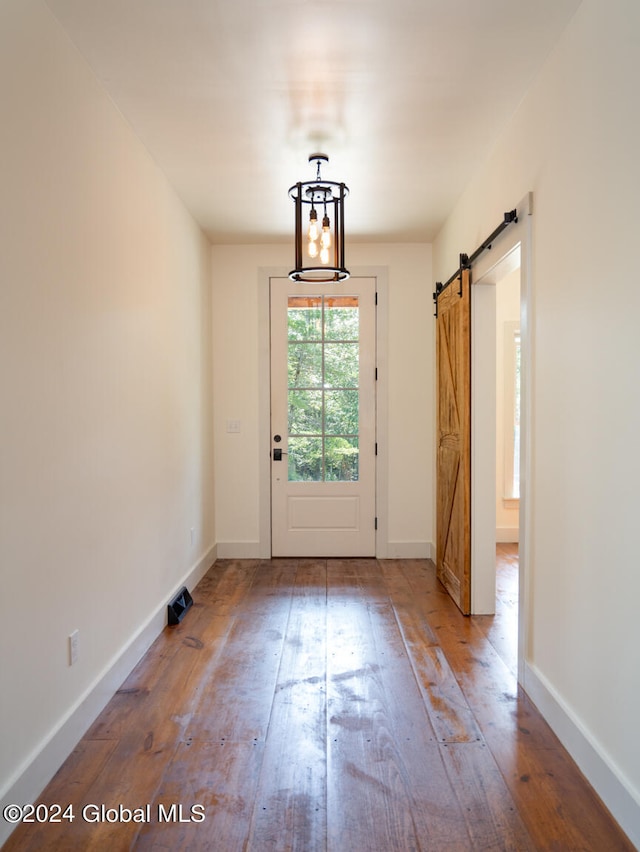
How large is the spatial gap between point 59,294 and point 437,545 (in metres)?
3.33

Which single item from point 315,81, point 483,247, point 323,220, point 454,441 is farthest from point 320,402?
point 315,81

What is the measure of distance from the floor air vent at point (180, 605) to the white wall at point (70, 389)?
8cm

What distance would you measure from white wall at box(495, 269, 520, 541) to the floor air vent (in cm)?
311

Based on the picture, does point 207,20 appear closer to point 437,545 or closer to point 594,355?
point 594,355

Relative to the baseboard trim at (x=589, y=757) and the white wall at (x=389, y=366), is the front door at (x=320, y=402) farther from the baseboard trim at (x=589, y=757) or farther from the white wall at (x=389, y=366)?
the baseboard trim at (x=589, y=757)

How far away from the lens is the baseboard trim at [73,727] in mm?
1823

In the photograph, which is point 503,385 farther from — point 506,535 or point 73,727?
point 73,727

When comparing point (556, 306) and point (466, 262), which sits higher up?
point (466, 262)

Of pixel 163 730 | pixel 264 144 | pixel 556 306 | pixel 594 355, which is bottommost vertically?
pixel 163 730

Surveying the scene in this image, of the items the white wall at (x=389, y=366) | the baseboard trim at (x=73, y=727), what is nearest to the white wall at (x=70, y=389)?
the baseboard trim at (x=73, y=727)

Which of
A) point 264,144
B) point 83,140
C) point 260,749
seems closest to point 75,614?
point 260,749

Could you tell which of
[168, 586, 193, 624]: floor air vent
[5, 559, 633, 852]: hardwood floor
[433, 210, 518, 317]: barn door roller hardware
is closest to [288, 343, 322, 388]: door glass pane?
[433, 210, 518, 317]: barn door roller hardware

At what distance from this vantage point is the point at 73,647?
7.39 feet

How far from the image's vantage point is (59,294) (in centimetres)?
216
